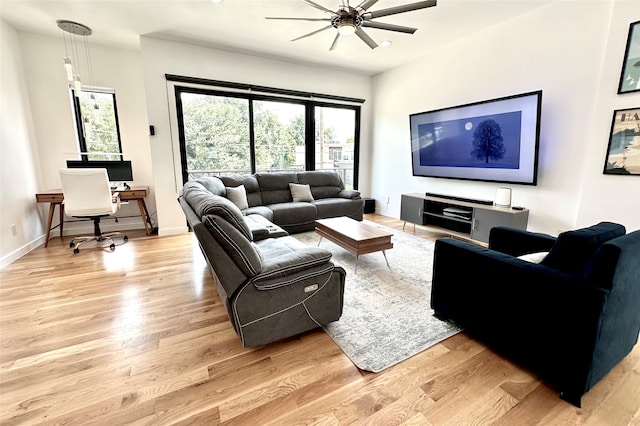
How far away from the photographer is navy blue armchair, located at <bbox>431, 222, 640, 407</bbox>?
49.7 inches

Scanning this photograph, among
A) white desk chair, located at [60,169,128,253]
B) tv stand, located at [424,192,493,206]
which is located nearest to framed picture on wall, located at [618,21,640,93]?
tv stand, located at [424,192,493,206]

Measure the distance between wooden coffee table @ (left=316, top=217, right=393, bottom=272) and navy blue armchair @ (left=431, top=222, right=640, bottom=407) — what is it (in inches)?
41.9

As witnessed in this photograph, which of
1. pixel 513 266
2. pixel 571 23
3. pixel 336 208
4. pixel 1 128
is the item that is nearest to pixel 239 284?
pixel 513 266

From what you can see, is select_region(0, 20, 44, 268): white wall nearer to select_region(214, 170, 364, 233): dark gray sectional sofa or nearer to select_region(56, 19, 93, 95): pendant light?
select_region(56, 19, 93, 95): pendant light

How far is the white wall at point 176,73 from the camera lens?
3.97 metres

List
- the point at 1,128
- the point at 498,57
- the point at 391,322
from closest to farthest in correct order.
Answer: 1. the point at 391,322
2. the point at 1,128
3. the point at 498,57

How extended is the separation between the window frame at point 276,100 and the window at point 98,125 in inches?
44.2

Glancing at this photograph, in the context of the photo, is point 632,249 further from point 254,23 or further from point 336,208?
point 254,23

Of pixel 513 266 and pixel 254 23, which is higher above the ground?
pixel 254 23

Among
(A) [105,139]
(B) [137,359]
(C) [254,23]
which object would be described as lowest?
(B) [137,359]

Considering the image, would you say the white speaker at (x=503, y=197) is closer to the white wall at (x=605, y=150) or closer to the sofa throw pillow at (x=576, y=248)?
the white wall at (x=605, y=150)

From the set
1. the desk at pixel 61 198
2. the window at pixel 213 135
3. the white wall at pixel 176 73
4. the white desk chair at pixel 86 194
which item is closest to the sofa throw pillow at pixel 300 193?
the window at pixel 213 135

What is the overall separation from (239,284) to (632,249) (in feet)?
6.63

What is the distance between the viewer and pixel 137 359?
167 cm
